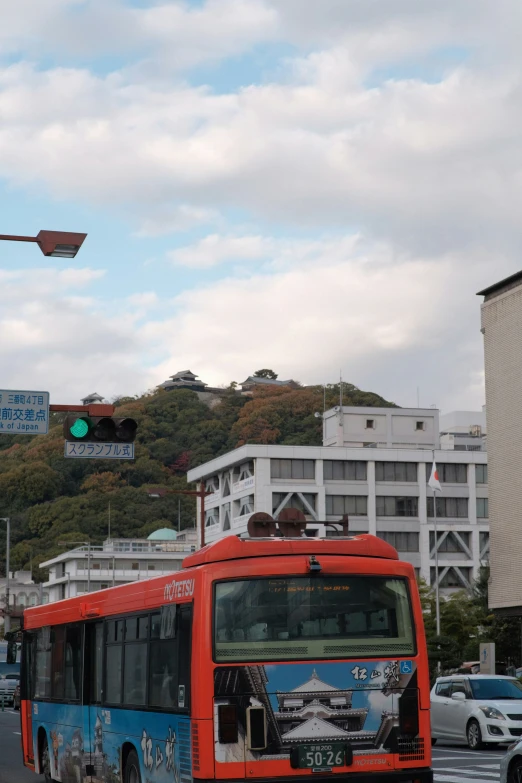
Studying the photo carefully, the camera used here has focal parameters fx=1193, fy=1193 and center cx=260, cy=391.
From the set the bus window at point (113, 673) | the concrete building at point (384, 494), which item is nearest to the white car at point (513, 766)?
the bus window at point (113, 673)

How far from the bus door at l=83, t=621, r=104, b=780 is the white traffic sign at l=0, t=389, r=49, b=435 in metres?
3.46

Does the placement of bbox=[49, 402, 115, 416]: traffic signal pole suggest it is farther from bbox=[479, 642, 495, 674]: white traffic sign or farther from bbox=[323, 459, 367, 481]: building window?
bbox=[323, 459, 367, 481]: building window

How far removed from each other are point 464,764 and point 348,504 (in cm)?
7223

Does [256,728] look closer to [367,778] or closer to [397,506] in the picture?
[367,778]

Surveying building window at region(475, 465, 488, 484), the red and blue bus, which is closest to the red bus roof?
the red and blue bus

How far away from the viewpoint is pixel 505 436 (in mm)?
52094

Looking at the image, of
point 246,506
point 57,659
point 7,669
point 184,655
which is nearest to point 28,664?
point 57,659

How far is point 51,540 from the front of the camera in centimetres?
14225

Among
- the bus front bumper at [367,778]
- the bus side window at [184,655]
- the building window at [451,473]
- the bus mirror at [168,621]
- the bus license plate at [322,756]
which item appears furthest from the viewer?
the building window at [451,473]

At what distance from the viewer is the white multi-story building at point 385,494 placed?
9125 cm

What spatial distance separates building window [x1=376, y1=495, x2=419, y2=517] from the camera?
92812mm

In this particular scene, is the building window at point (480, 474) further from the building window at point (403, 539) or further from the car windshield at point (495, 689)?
the car windshield at point (495, 689)

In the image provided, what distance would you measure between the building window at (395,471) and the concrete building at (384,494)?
8 centimetres

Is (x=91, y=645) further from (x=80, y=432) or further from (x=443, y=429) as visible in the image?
(x=443, y=429)
